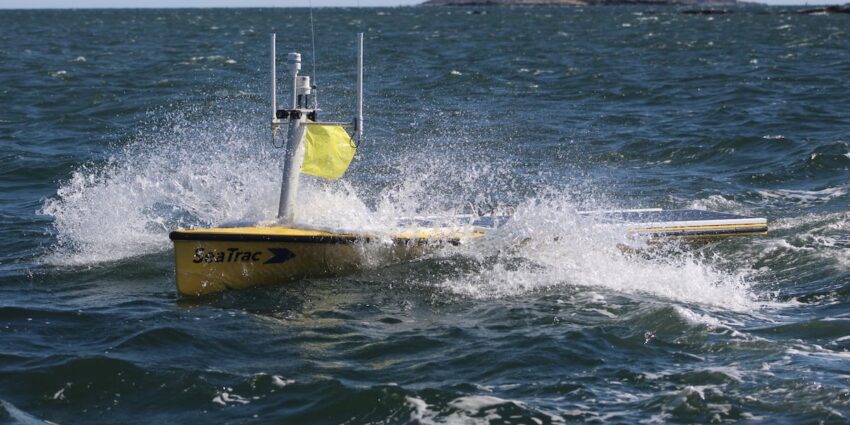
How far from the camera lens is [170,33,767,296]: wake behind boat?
10.3 m

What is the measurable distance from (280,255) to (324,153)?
1.07 m

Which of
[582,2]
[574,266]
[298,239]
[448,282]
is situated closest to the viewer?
[298,239]

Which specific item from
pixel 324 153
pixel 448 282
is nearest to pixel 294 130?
pixel 324 153

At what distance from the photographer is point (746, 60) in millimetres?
37500

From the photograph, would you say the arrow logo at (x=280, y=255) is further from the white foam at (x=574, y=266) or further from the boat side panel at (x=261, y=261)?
the white foam at (x=574, y=266)

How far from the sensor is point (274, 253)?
10547 mm

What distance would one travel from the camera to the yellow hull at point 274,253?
10297mm

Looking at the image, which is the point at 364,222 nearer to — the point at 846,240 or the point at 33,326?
the point at 33,326

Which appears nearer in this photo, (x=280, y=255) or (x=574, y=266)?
(x=280, y=255)

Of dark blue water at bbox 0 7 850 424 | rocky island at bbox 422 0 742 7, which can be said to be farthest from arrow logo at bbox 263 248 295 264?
rocky island at bbox 422 0 742 7

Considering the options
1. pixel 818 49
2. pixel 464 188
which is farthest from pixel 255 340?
pixel 818 49

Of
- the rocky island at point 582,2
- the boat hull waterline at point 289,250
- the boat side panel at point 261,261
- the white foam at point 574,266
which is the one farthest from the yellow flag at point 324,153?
the rocky island at point 582,2

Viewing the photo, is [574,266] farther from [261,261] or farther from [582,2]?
[582,2]

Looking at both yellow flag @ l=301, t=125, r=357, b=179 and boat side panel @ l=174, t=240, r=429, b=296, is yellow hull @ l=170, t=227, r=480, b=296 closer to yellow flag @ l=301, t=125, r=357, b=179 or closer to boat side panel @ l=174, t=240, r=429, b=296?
boat side panel @ l=174, t=240, r=429, b=296
